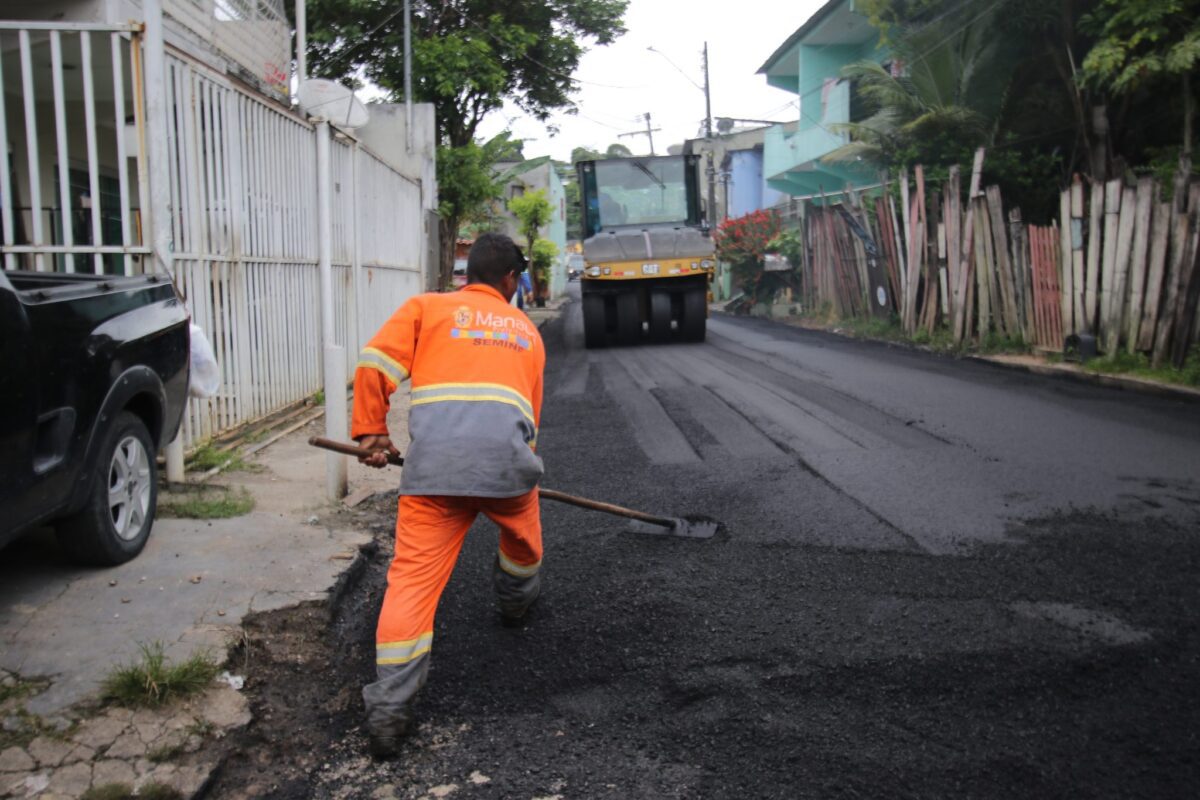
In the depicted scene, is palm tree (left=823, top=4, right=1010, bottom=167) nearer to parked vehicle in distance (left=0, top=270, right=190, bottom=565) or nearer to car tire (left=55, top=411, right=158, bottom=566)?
parked vehicle in distance (left=0, top=270, right=190, bottom=565)

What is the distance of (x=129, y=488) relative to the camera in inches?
172

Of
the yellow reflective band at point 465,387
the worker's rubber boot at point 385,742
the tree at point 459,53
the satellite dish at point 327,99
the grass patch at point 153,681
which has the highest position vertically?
the tree at point 459,53

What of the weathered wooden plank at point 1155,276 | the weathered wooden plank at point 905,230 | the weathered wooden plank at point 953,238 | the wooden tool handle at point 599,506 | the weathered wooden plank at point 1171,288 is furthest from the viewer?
the weathered wooden plank at point 905,230

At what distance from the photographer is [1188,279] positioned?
31.7ft

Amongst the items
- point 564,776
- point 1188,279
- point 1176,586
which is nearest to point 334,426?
point 564,776

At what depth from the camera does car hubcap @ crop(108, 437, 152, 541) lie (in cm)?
425

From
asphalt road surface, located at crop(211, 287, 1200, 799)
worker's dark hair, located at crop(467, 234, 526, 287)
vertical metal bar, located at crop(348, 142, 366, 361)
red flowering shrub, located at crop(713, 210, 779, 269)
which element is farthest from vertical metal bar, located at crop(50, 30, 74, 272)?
red flowering shrub, located at crop(713, 210, 779, 269)

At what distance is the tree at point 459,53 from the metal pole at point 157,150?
1702 centimetres

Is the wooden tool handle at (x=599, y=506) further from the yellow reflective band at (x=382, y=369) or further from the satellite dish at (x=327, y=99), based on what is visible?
the satellite dish at (x=327, y=99)

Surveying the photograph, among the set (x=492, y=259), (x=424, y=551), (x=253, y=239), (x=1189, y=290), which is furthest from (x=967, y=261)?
(x=424, y=551)

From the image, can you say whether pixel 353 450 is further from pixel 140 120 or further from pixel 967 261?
pixel 967 261

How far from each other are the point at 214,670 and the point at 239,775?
51 cm

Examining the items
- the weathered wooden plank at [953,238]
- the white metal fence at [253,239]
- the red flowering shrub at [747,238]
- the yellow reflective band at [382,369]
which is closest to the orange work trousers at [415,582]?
the yellow reflective band at [382,369]

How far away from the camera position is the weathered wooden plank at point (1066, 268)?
37.3ft
